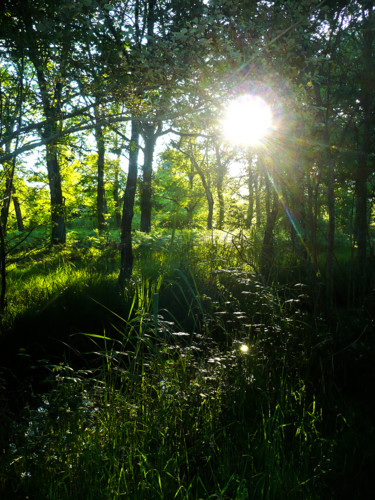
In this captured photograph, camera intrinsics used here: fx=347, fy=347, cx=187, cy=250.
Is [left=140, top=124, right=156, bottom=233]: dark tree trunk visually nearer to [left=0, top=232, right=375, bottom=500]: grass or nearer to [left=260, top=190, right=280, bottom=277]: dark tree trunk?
[left=260, top=190, right=280, bottom=277]: dark tree trunk

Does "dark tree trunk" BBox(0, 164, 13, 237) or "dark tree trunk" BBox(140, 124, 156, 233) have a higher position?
"dark tree trunk" BBox(140, 124, 156, 233)

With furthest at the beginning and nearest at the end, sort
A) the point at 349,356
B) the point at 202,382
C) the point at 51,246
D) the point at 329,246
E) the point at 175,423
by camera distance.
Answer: the point at 51,246 < the point at 329,246 < the point at 349,356 < the point at 202,382 < the point at 175,423

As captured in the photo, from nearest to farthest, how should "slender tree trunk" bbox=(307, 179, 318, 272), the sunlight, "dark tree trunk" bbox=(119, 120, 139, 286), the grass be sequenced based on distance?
the grass, the sunlight, "slender tree trunk" bbox=(307, 179, 318, 272), "dark tree trunk" bbox=(119, 120, 139, 286)

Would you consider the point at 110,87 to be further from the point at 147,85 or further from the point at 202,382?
the point at 202,382

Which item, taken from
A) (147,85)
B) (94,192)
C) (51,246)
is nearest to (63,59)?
(147,85)

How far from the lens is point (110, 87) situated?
3301 mm

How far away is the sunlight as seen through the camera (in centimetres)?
349

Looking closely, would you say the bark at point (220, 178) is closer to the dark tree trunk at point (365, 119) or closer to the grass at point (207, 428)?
the dark tree trunk at point (365, 119)

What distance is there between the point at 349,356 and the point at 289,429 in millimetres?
1111

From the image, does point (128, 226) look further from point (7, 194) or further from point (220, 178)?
point (220, 178)

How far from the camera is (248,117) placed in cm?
364

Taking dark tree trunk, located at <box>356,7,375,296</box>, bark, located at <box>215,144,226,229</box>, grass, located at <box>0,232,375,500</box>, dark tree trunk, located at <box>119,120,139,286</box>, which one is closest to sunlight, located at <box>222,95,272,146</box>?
dark tree trunk, located at <box>356,7,375,296</box>

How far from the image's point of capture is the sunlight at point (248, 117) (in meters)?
3.49

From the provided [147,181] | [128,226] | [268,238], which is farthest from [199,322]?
[147,181]
